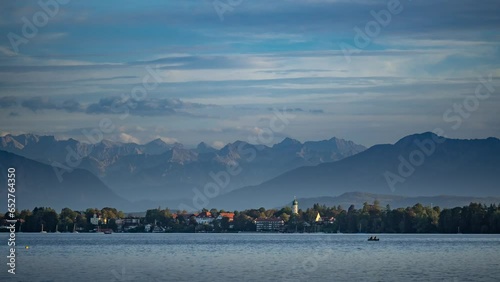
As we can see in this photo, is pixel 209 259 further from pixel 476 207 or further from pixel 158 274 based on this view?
pixel 476 207

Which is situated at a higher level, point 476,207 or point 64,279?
point 476,207

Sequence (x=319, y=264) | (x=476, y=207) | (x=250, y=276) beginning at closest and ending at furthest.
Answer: (x=250, y=276)
(x=319, y=264)
(x=476, y=207)

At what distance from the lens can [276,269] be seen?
73375mm

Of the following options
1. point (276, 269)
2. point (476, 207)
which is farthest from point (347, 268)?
point (476, 207)

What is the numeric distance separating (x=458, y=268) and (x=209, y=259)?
24.9m

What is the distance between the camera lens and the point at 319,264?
262 feet

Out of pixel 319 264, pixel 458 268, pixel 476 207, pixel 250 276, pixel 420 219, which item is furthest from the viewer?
pixel 420 219

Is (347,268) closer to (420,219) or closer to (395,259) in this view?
(395,259)

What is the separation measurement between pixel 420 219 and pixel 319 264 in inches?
4575

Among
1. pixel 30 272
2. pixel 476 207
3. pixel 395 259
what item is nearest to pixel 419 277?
pixel 395 259

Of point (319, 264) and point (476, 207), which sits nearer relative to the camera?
point (319, 264)

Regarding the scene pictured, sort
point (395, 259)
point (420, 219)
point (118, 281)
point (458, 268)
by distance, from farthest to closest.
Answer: point (420, 219), point (395, 259), point (458, 268), point (118, 281)

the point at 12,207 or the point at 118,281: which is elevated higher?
the point at 12,207

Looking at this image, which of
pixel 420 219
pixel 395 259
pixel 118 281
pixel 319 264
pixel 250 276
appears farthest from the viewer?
pixel 420 219
